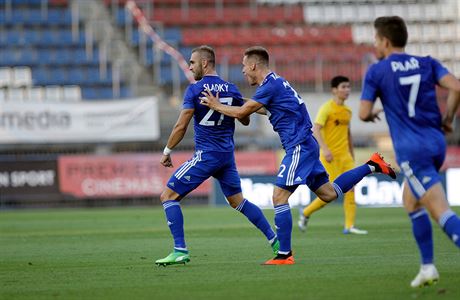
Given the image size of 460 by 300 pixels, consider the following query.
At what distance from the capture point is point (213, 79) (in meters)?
10.9

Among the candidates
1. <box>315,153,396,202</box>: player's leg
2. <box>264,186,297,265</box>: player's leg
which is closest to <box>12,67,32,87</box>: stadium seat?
<box>315,153,396,202</box>: player's leg

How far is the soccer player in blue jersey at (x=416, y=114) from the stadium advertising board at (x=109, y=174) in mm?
20186

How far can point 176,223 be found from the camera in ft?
35.8

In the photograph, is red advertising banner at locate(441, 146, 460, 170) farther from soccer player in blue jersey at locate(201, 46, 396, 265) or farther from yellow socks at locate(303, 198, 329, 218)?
soccer player in blue jersey at locate(201, 46, 396, 265)

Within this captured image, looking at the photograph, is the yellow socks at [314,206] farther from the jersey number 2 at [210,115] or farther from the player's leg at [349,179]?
the jersey number 2 at [210,115]

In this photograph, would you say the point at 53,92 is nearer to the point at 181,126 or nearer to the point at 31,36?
the point at 31,36

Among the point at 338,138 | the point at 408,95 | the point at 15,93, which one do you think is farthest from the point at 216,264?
the point at 15,93

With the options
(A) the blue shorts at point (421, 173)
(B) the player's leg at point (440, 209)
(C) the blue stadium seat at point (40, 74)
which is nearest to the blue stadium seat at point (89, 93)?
(C) the blue stadium seat at point (40, 74)

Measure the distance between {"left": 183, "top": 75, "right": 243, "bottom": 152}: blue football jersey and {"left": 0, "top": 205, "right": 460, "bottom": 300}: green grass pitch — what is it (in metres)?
1.33

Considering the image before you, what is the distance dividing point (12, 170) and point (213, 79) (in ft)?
59.1

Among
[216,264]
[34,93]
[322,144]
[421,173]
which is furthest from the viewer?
[34,93]

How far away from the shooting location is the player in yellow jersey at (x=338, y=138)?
51.9ft

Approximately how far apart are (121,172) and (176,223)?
1745cm

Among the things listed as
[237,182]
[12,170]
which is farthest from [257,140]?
[237,182]
